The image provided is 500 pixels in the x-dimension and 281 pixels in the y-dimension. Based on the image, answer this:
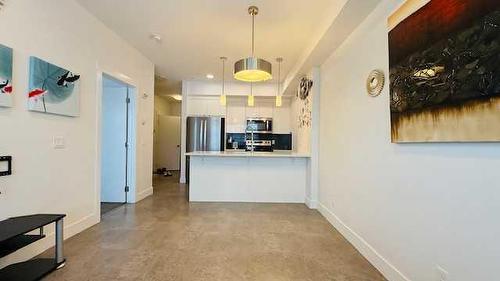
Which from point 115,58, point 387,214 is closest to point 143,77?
point 115,58

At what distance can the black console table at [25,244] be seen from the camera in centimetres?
191

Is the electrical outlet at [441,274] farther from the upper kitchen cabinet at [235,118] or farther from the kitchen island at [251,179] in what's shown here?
the upper kitchen cabinet at [235,118]

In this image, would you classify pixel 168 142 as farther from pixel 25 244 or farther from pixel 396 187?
pixel 396 187

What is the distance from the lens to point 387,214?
2229 mm

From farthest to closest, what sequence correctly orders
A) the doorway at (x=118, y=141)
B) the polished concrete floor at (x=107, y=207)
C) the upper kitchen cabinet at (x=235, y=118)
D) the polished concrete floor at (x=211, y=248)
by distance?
the upper kitchen cabinet at (x=235, y=118) → the doorway at (x=118, y=141) → the polished concrete floor at (x=107, y=207) → the polished concrete floor at (x=211, y=248)

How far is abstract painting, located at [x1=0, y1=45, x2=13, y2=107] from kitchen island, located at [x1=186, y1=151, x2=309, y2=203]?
2.93 metres

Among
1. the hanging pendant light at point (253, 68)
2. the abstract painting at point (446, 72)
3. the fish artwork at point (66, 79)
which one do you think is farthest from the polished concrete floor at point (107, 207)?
the abstract painting at point (446, 72)

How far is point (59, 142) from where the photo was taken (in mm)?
2781

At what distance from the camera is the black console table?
1909mm

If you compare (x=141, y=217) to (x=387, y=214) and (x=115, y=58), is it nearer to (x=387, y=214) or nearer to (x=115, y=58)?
(x=115, y=58)

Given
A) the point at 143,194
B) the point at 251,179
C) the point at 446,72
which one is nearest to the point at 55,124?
the point at 143,194

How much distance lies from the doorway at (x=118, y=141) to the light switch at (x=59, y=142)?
172 centimetres

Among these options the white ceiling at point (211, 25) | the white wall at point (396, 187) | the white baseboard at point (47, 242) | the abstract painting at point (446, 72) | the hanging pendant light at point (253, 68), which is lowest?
the white baseboard at point (47, 242)

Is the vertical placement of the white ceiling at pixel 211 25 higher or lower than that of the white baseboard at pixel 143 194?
higher
